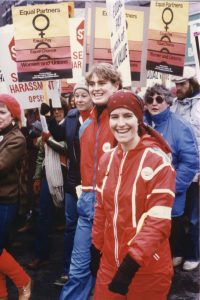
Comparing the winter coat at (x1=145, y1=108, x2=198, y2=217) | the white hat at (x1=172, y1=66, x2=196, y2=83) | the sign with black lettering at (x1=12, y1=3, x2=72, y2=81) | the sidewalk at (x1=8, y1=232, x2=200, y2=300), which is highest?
the sign with black lettering at (x1=12, y1=3, x2=72, y2=81)

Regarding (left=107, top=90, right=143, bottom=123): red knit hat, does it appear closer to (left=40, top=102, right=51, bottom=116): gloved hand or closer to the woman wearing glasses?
the woman wearing glasses

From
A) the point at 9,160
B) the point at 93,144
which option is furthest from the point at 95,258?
the point at 9,160

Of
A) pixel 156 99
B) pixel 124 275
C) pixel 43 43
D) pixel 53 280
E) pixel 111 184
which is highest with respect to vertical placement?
pixel 43 43

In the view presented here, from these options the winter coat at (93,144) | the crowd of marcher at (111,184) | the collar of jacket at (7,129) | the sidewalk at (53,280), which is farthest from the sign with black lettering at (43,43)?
the sidewalk at (53,280)

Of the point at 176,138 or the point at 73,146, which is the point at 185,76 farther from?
the point at 73,146

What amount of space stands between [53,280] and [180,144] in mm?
1646

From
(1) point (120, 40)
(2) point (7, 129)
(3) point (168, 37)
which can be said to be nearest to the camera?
(2) point (7, 129)

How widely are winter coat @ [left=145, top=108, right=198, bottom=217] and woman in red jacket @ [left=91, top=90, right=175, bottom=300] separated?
128 centimetres

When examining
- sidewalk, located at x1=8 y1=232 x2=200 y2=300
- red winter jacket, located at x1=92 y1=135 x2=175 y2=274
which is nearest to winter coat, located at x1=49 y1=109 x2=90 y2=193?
sidewalk, located at x1=8 y1=232 x2=200 y2=300

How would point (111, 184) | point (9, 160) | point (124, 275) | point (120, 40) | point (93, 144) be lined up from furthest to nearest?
1. point (120, 40)
2. point (9, 160)
3. point (93, 144)
4. point (111, 184)
5. point (124, 275)

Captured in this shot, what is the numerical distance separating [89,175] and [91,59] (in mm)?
1345

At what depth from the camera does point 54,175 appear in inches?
177

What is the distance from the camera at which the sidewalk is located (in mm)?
4078

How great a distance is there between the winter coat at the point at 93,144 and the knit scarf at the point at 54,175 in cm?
A: 114
